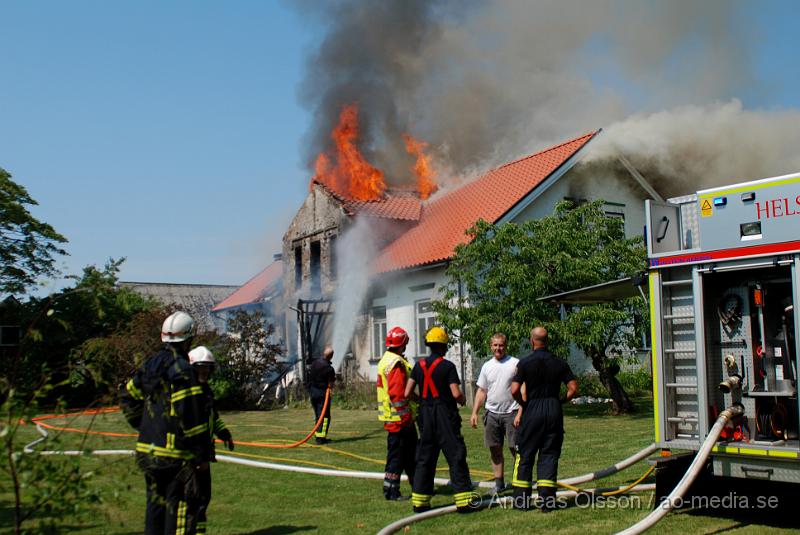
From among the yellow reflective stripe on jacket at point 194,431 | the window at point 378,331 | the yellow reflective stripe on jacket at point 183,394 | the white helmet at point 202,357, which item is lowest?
the yellow reflective stripe on jacket at point 194,431

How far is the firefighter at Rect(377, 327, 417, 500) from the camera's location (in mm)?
8336

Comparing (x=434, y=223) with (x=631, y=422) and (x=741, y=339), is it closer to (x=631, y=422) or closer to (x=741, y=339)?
(x=631, y=422)

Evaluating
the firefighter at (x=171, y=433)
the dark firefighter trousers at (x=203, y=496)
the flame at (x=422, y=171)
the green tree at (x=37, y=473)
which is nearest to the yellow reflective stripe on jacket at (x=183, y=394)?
the firefighter at (x=171, y=433)

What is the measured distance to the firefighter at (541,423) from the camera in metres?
7.45

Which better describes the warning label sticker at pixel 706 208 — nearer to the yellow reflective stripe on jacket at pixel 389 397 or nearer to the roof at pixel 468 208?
the yellow reflective stripe on jacket at pixel 389 397

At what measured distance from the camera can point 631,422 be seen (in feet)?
51.7

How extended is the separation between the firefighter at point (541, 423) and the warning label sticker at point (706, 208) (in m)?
1.83

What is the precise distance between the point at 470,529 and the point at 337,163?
946 inches

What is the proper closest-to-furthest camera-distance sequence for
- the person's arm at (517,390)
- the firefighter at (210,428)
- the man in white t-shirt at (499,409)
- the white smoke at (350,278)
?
the firefighter at (210,428) → the person's arm at (517,390) → the man in white t-shirt at (499,409) → the white smoke at (350,278)

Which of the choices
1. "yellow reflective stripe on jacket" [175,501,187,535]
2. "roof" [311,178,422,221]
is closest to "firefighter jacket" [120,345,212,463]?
"yellow reflective stripe on jacket" [175,501,187,535]

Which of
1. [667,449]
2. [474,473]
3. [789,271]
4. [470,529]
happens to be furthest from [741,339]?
[474,473]

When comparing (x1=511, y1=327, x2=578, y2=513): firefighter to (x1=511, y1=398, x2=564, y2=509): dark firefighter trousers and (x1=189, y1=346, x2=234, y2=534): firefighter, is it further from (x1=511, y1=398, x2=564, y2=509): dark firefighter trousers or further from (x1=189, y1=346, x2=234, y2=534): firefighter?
(x1=189, y1=346, x2=234, y2=534): firefighter

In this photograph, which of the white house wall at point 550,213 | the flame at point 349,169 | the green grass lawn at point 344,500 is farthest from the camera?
the flame at point 349,169

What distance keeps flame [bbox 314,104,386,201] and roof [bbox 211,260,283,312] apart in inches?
245
